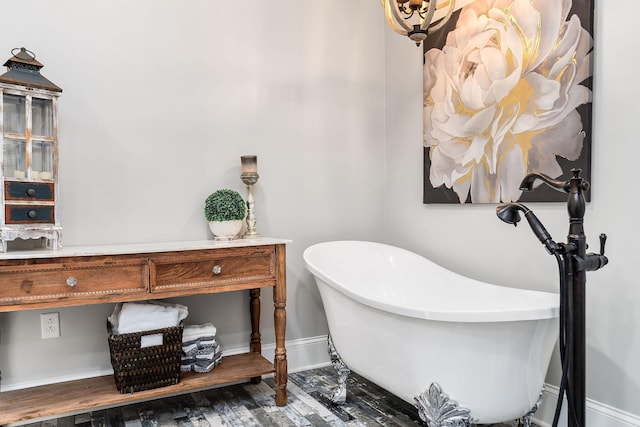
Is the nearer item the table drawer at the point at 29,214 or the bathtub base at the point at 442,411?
the bathtub base at the point at 442,411

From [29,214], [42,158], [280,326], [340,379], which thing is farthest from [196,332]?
[42,158]

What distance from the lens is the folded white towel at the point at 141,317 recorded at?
6.75 feet

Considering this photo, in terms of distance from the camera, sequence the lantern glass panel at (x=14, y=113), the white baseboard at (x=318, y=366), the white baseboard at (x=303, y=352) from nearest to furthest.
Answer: the white baseboard at (x=318, y=366), the lantern glass panel at (x=14, y=113), the white baseboard at (x=303, y=352)

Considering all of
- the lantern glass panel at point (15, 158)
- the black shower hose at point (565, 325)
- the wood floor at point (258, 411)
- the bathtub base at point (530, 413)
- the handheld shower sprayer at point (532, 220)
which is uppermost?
the lantern glass panel at point (15, 158)

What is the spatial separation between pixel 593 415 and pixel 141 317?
2.03 meters

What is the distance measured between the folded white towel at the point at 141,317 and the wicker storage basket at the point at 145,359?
0.03 metres

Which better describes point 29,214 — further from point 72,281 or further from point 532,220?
point 532,220

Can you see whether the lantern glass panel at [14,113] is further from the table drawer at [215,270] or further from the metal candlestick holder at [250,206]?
the metal candlestick holder at [250,206]

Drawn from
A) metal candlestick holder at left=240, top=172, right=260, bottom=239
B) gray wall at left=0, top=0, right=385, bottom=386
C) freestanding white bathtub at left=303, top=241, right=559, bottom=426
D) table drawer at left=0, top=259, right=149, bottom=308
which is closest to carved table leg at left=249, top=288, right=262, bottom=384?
gray wall at left=0, top=0, right=385, bottom=386

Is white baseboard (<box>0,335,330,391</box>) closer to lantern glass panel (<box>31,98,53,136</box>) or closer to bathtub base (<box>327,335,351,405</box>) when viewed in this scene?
bathtub base (<box>327,335,351,405</box>)

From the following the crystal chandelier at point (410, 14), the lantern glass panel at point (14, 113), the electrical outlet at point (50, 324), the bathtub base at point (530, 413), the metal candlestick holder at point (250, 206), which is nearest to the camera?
the bathtub base at point (530, 413)

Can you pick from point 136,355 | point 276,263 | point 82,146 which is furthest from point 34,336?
point 276,263

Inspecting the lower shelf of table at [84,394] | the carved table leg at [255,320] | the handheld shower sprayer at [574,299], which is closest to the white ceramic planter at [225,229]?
the carved table leg at [255,320]

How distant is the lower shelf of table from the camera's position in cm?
187
